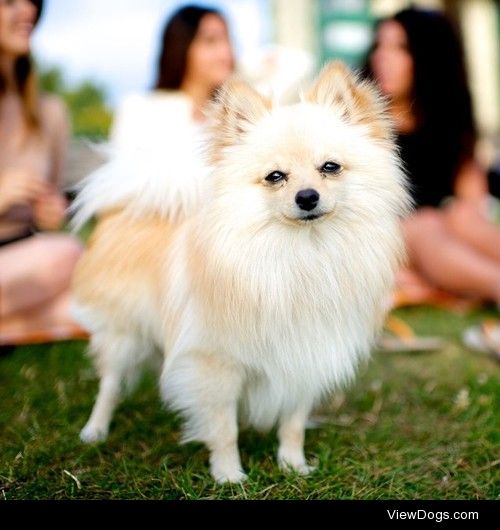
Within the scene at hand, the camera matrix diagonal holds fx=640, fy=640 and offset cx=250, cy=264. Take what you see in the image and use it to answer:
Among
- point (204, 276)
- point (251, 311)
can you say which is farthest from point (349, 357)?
point (204, 276)

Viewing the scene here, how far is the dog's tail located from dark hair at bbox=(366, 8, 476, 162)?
2.37 metres

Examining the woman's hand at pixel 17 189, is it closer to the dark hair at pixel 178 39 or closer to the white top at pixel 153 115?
the white top at pixel 153 115

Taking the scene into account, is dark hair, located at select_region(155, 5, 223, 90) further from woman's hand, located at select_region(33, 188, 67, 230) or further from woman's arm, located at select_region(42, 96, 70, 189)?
woman's hand, located at select_region(33, 188, 67, 230)

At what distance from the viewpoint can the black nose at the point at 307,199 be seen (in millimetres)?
1692

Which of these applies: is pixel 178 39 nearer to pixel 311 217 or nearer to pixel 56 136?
pixel 56 136

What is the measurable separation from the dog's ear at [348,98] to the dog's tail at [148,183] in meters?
0.47

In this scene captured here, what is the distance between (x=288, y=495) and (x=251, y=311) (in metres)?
0.53

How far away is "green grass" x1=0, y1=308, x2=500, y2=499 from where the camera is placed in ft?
6.09

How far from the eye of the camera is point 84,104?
7973 millimetres

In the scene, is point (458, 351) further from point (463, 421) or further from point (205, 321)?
point (205, 321)

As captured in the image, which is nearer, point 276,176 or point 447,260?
point 276,176

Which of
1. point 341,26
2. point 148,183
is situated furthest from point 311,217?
point 341,26

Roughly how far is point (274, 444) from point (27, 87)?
7.02 feet

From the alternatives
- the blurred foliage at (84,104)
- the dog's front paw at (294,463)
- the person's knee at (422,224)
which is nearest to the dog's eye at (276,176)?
the dog's front paw at (294,463)
